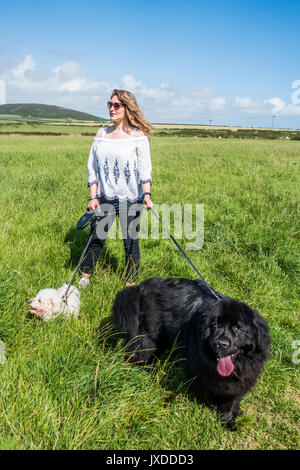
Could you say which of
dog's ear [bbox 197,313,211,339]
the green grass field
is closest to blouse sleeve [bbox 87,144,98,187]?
the green grass field

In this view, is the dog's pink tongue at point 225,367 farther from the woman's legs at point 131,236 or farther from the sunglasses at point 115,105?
the sunglasses at point 115,105

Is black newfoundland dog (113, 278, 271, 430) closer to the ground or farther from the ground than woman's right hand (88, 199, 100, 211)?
closer to the ground

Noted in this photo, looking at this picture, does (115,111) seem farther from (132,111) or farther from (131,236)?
(131,236)

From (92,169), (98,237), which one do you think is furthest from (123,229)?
(92,169)

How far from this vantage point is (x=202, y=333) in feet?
7.65

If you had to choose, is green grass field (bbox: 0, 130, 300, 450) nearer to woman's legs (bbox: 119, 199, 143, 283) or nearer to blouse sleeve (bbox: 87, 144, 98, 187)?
woman's legs (bbox: 119, 199, 143, 283)

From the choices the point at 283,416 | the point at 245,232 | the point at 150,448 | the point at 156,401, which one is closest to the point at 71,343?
the point at 156,401

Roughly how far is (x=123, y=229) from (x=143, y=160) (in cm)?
88

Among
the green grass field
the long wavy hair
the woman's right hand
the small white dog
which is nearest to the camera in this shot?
the green grass field

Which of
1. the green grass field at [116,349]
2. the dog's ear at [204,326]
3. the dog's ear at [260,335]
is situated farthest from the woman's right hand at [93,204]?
the dog's ear at [260,335]

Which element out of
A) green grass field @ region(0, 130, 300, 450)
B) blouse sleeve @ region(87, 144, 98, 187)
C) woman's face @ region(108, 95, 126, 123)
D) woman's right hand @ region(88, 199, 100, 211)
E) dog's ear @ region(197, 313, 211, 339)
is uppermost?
woman's face @ region(108, 95, 126, 123)

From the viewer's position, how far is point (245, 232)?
5531mm

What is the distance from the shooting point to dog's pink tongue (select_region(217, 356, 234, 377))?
224 centimetres

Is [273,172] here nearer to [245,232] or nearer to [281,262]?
[245,232]
